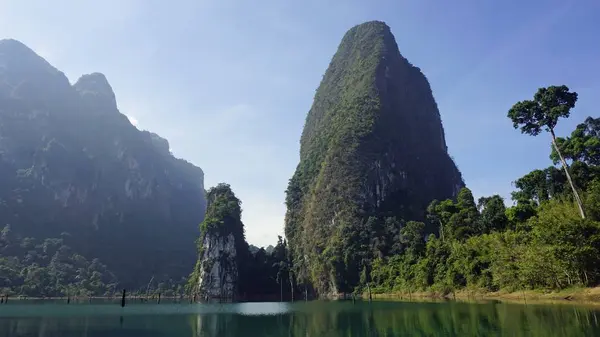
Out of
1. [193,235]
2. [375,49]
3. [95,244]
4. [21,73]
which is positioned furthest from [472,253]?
[21,73]

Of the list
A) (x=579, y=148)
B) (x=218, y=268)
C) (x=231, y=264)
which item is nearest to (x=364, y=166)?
(x=231, y=264)

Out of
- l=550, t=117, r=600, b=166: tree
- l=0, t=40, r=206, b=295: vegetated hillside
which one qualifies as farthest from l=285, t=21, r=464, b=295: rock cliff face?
l=0, t=40, r=206, b=295: vegetated hillside

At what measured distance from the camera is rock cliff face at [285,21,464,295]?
92.6 metres

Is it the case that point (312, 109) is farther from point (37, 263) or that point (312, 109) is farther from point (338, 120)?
point (37, 263)

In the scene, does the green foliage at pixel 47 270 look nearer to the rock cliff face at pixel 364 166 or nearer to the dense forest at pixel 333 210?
the dense forest at pixel 333 210

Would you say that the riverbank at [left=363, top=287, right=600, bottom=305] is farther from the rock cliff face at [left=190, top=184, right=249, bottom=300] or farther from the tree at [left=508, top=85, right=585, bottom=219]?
the rock cliff face at [left=190, top=184, right=249, bottom=300]

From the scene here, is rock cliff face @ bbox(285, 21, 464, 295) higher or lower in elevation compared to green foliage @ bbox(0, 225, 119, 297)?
higher

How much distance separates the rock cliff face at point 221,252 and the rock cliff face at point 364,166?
15946 millimetres

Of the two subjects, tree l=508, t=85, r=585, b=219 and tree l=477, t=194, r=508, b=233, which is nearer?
tree l=508, t=85, r=585, b=219

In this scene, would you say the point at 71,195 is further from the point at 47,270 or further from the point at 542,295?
the point at 542,295

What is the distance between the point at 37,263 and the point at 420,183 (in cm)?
10922

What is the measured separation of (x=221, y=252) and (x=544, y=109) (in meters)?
84.3

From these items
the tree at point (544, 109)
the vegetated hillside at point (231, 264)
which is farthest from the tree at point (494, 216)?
the vegetated hillside at point (231, 264)

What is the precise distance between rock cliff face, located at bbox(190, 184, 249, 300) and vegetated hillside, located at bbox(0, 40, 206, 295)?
36.3 metres
